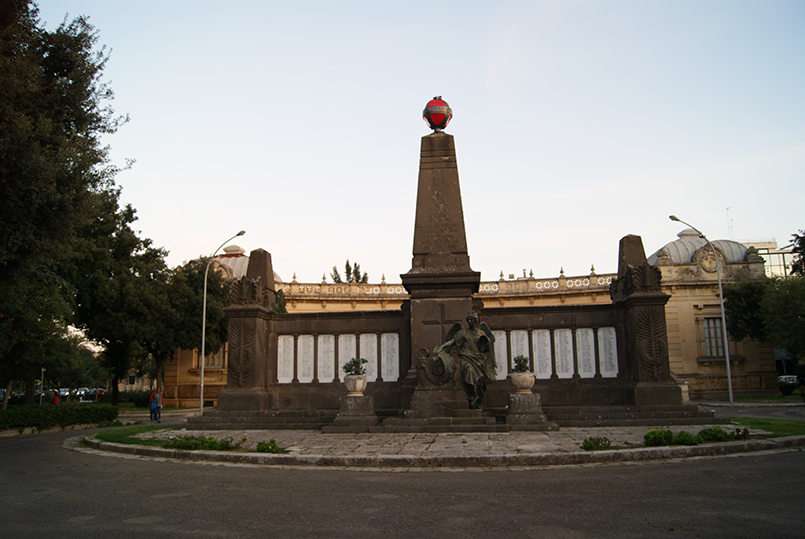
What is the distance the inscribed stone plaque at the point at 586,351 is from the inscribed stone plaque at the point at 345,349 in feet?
21.5

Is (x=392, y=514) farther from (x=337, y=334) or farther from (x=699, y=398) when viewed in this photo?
(x=699, y=398)

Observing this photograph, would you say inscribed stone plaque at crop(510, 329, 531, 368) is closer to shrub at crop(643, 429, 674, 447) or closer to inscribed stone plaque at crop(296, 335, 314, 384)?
inscribed stone plaque at crop(296, 335, 314, 384)

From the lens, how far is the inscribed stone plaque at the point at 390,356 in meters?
17.6

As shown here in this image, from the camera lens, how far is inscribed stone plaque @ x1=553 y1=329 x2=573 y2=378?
1725 cm

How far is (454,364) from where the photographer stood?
48.2ft

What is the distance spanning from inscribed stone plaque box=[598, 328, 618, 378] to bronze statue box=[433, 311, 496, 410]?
168 inches

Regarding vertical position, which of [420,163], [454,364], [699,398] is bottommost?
[699,398]

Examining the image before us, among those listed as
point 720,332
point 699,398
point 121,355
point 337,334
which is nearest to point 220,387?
point 121,355

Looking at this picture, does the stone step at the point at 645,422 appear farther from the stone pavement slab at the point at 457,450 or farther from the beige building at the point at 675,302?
the beige building at the point at 675,302

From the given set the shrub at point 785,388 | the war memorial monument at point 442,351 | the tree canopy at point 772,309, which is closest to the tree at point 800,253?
the tree canopy at point 772,309

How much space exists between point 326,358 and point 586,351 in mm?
7564

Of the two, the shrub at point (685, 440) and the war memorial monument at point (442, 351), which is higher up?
the war memorial monument at point (442, 351)

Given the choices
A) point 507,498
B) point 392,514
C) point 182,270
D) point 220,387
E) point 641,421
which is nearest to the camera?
point 392,514

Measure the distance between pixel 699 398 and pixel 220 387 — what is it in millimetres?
32848
